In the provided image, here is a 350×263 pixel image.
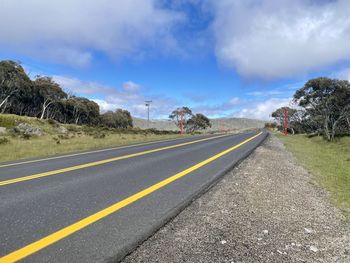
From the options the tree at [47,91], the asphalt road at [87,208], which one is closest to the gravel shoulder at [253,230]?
the asphalt road at [87,208]

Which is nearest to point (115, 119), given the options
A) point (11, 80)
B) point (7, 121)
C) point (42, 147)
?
point (11, 80)

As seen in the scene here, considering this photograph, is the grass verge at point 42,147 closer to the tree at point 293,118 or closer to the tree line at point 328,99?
the tree line at point 328,99

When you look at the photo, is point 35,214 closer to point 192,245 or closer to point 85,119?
point 192,245

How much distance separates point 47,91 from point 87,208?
6936cm

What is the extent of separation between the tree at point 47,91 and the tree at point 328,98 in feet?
157

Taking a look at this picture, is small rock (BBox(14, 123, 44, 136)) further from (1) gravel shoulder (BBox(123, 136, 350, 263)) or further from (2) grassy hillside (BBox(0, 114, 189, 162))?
(1) gravel shoulder (BBox(123, 136, 350, 263))

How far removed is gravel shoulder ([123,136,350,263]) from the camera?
3789 millimetres

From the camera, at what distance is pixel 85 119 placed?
94875 mm

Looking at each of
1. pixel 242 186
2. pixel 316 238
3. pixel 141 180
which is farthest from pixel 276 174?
pixel 316 238

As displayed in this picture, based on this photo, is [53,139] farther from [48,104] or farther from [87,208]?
[48,104]

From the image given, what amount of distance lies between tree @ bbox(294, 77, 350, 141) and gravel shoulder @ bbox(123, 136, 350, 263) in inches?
1668

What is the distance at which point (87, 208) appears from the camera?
553 cm

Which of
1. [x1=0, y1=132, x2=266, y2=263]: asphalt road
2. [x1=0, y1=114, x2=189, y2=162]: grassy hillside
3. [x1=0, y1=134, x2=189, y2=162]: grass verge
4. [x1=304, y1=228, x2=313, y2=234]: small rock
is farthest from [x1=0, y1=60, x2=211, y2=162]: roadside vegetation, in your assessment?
[x1=304, y1=228, x2=313, y2=234]: small rock

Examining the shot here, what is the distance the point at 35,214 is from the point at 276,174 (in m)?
6.51
